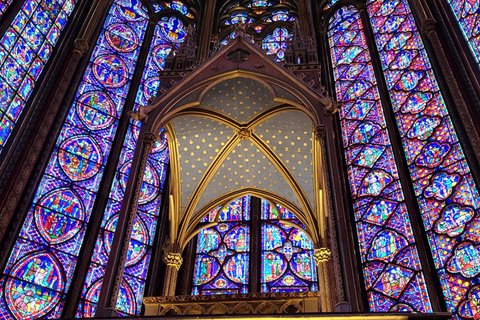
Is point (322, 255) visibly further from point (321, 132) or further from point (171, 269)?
point (171, 269)

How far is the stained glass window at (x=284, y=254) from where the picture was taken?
31.6 ft

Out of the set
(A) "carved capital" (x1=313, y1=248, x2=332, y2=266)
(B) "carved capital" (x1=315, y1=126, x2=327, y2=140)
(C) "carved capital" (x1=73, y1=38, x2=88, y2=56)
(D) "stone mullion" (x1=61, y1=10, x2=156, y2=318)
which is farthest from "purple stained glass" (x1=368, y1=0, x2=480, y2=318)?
(C) "carved capital" (x1=73, y1=38, x2=88, y2=56)

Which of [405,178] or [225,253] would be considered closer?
[405,178]

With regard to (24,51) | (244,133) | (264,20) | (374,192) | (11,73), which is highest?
(264,20)

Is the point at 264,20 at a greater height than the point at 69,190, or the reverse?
the point at 264,20

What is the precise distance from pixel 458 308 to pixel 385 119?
405cm

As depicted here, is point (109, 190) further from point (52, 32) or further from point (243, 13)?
point (243, 13)

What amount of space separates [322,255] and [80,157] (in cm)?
465

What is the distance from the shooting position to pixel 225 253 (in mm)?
10305

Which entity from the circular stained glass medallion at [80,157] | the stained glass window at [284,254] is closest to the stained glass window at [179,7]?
the circular stained glass medallion at [80,157]

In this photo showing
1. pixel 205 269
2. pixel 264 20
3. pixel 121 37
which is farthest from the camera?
pixel 264 20

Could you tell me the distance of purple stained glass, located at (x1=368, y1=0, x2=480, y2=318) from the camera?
7402 millimetres

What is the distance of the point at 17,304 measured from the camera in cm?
766

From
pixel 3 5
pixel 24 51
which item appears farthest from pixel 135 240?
pixel 3 5
